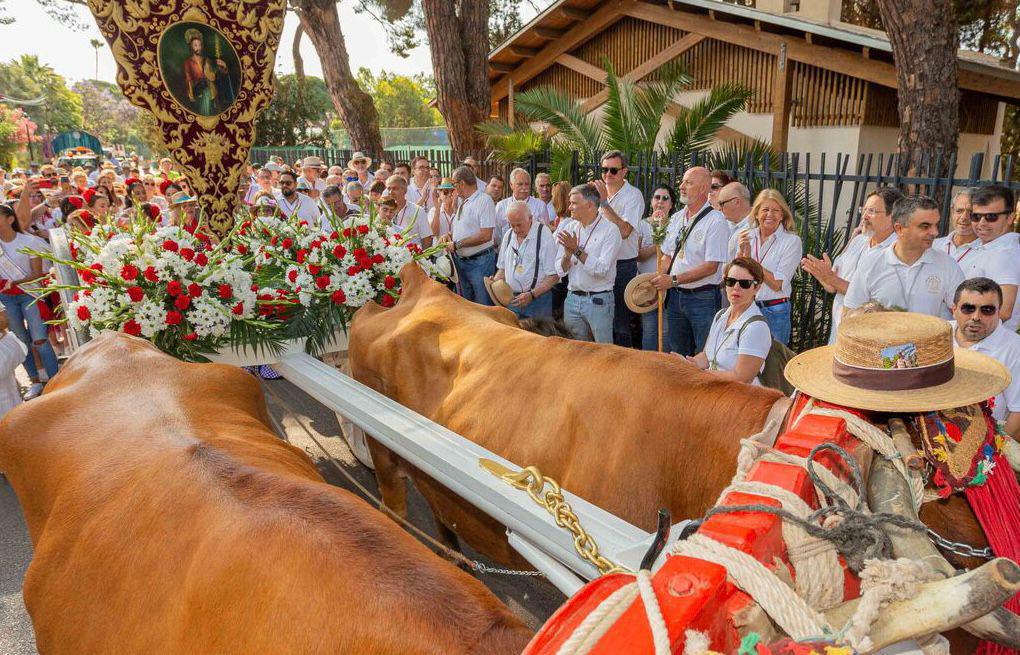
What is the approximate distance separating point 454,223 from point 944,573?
7351 mm

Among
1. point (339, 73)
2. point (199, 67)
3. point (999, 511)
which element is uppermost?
point (339, 73)

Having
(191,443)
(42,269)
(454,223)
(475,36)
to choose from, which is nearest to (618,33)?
(475,36)

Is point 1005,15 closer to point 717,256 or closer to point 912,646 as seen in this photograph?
Result: point 717,256

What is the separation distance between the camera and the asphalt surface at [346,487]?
3.62m

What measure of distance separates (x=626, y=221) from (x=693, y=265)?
3.70ft

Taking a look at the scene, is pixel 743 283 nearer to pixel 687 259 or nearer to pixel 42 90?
→ pixel 687 259

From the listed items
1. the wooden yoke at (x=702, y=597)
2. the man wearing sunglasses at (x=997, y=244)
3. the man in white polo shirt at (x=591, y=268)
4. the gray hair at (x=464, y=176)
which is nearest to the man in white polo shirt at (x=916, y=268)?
the man wearing sunglasses at (x=997, y=244)

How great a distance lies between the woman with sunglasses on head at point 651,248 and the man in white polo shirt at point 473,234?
1872mm

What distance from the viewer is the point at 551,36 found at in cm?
1553

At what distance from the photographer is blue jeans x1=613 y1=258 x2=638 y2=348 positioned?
656 cm

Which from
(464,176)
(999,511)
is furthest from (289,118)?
(999,511)

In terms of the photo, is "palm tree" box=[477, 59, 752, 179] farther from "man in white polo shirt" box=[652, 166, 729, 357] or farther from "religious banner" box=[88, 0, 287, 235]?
"religious banner" box=[88, 0, 287, 235]

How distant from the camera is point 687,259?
5.48 meters

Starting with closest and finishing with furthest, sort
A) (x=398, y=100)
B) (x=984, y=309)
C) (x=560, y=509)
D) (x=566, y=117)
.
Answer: (x=560, y=509)
(x=984, y=309)
(x=566, y=117)
(x=398, y=100)
